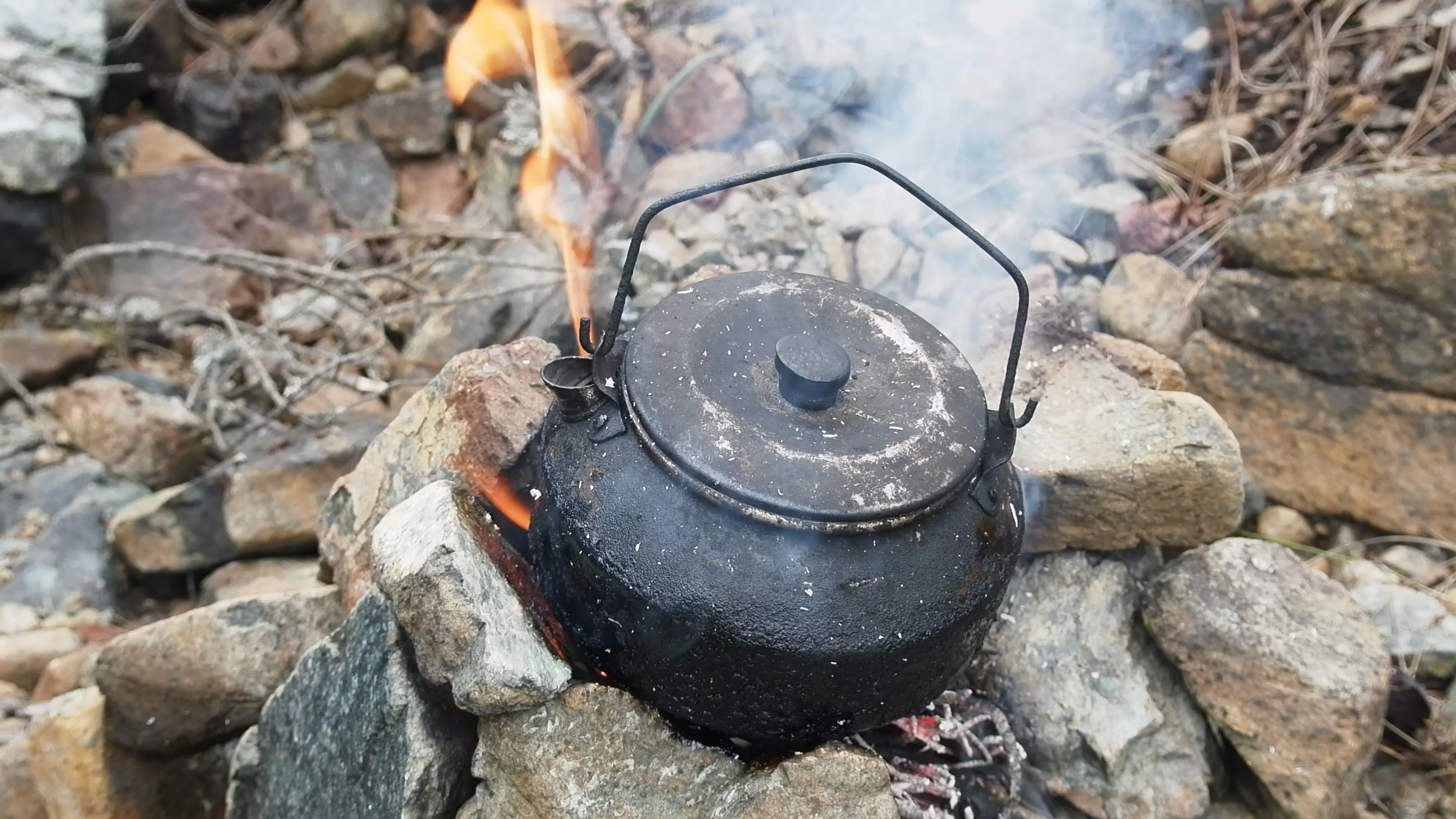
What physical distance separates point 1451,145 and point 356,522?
4737 mm

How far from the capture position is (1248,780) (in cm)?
299

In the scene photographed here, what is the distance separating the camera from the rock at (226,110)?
5664 mm

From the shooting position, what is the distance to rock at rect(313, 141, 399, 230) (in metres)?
5.51

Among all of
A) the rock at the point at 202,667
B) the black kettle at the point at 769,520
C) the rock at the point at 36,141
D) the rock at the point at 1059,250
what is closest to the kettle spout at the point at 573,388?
the black kettle at the point at 769,520

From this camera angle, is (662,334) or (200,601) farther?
(200,601)

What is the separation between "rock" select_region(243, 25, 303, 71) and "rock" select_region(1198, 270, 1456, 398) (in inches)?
208

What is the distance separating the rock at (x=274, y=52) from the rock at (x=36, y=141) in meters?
1.26

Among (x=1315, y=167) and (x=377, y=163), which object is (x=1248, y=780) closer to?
(x=1315, y=167)

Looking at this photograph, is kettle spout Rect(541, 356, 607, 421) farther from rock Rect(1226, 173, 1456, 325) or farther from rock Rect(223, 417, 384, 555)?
rock Rect(1226, 173, 1456, 325)

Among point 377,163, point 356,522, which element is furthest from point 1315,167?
point 377,163

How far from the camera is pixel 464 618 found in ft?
7.06

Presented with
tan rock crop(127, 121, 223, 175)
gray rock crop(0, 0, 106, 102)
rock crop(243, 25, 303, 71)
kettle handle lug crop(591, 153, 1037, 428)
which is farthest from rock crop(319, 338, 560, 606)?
rock crop(243, 25, 303, 71)

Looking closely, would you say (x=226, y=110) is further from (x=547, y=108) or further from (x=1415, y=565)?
(x=1415, y=565)

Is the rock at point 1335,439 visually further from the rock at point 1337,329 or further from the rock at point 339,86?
the rock at point 339,86
